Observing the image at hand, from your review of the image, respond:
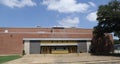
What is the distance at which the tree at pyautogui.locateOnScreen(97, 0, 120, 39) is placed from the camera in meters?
53.3

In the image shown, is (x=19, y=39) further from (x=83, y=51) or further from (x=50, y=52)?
(x=83, y=51)

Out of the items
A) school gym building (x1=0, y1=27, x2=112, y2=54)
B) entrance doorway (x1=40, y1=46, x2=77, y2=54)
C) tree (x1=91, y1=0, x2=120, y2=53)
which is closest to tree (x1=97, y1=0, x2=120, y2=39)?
tree (x1=91, y1=0, x2=120, y2=53)

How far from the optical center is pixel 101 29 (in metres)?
59.1

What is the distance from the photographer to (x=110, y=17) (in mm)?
53875

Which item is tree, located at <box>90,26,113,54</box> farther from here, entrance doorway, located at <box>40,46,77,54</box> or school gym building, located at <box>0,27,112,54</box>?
entrance doorway, located at <box>40,46,77,54</box>

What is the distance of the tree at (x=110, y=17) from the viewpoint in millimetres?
53344

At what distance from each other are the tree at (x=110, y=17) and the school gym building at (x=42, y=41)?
11.7 meters

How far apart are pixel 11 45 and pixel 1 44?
238 cm

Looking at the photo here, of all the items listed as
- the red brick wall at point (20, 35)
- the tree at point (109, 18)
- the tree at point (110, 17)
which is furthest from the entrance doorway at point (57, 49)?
the tree at point (110, 17)

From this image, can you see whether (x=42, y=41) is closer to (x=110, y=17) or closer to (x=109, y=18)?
(x=109, y=18)

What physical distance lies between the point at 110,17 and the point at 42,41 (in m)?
20.3


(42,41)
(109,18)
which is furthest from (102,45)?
(109,18)

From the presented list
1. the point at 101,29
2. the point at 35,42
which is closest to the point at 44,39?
the point at 35,42

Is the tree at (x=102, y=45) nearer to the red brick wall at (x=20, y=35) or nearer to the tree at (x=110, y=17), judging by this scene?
the red brick wall at (x=20, y=35)
